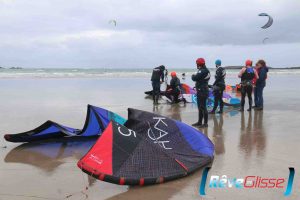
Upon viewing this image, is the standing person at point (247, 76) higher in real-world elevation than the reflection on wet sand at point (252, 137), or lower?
higher

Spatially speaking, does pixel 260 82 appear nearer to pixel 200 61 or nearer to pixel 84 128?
pixel 200 61

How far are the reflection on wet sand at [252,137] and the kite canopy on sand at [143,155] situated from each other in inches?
35.2

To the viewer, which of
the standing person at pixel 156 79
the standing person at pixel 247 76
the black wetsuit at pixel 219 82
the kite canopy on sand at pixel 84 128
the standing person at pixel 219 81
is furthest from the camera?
the standing person at pixel 156 79

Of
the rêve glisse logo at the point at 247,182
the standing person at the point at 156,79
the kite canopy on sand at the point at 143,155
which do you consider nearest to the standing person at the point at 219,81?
the standing person at the point at 156,79

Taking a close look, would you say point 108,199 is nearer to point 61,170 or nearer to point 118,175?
point 118,175

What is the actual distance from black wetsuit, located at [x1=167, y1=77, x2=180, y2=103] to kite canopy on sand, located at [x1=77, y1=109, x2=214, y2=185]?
303 inches

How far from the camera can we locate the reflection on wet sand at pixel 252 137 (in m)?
6.06

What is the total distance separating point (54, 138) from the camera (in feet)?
22.4

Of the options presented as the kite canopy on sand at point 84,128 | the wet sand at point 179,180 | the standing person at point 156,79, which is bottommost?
the wet sand at point 179,180

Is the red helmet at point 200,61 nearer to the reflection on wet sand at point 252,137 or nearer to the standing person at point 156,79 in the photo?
the reflection on wet sand at point 252,137

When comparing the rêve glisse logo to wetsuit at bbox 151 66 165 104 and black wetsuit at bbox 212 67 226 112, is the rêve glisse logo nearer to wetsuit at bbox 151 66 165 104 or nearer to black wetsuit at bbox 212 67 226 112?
black wetsuit at bbox 212 67 226 112

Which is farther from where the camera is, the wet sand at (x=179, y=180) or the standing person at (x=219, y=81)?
the standing person at (x=219, y=81)

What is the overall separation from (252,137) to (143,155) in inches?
128

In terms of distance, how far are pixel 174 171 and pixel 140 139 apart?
576 millimetres
